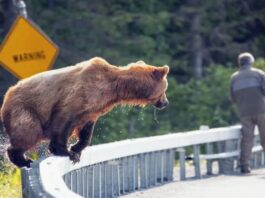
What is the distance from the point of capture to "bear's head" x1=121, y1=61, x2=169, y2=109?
1318 cm

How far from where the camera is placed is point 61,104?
41.4ft

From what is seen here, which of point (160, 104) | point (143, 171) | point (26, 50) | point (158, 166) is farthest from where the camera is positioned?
point (26, 50)

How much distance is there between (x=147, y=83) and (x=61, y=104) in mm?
1127

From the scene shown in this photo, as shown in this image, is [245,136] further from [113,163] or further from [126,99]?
[126,99]

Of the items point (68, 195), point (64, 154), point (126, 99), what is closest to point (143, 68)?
point (126, 99)

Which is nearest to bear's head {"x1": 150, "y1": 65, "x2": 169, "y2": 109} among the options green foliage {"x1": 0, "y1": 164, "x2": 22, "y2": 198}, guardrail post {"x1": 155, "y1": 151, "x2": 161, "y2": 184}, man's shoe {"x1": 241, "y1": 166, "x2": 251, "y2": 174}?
green foliage {"x1": 0, "y1": 164, "x2": 22, "y2": 198}

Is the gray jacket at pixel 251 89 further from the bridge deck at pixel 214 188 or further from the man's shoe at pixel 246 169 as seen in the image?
the bridge deck at pixel 214 188

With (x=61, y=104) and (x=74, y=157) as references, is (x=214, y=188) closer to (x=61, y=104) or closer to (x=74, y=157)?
(x=74, y=157)

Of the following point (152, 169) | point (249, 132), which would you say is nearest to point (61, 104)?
point (152, 169)

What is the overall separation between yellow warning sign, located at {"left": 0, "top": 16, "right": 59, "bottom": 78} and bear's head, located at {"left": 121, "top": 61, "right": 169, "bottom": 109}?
5.16 meters

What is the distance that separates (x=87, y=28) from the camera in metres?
32.1

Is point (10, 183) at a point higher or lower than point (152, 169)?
higher

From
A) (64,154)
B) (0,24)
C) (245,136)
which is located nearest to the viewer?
(64,154)

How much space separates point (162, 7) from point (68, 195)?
26.6m
